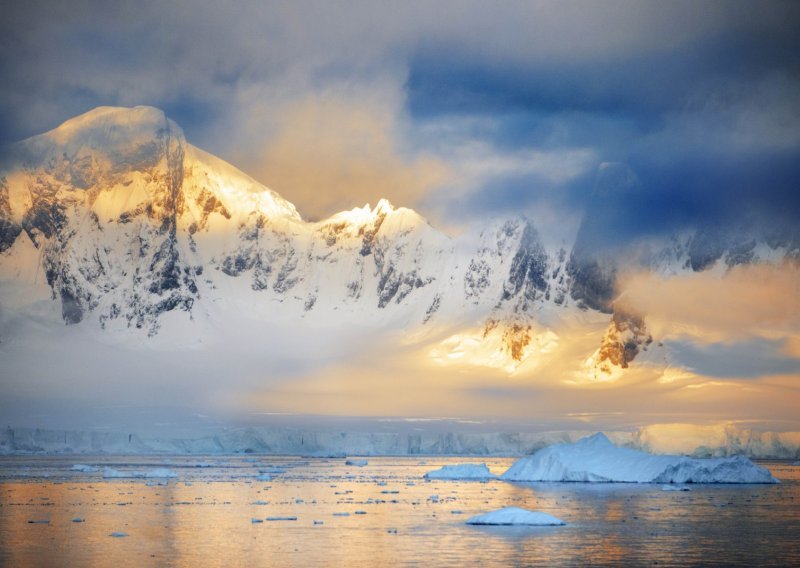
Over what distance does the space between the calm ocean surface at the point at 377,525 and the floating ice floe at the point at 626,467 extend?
57.0 inches

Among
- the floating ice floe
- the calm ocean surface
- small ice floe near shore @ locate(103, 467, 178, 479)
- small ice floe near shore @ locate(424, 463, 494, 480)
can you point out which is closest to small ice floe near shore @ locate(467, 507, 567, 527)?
the calm ocean surface

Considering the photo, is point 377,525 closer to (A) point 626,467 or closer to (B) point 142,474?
(A) point 626,467

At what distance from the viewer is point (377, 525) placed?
69.6 m

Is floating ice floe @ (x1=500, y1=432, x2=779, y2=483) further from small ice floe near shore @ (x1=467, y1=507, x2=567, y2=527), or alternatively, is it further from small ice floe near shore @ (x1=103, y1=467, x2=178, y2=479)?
small ice floe near shore @ (x1=467, y1=507, x2=567, y2=527)

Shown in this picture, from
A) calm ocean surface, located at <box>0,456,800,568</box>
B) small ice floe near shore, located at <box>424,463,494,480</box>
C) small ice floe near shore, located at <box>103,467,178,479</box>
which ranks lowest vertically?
calm ocean surface, located at <box>0,456,800,568</box>

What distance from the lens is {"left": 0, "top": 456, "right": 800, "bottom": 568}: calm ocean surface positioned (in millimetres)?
56031

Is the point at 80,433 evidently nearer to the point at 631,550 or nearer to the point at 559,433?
the point at 559,433

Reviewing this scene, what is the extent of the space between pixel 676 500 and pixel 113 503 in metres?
38.8

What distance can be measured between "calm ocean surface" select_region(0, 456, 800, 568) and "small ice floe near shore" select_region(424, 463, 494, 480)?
460 inches

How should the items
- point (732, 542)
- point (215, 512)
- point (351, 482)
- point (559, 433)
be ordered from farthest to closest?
point (559, 433), point (351, 482), point (215, 512), point (732, 542)

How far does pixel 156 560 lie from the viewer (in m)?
54.9

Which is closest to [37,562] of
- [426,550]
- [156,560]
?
[156,560]

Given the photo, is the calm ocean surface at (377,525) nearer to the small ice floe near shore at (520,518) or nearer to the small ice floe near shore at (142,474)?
the small ice floe near shore at (520,518)

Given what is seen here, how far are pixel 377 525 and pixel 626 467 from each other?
44.4 meters
